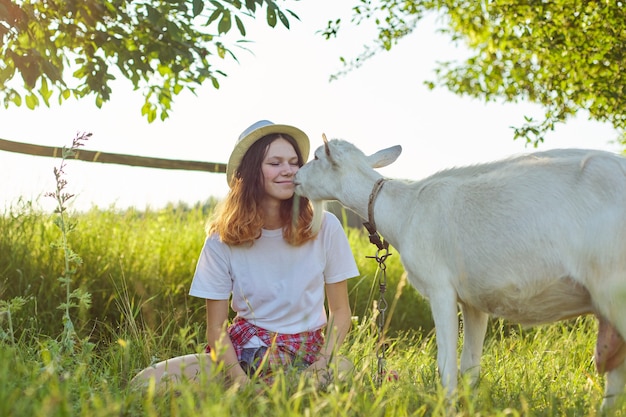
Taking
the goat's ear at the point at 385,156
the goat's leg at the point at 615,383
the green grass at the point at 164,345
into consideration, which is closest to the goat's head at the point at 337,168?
the goat's ear at the point at 385,156

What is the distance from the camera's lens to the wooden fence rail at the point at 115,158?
20.8 feet

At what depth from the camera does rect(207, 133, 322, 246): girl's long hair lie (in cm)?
391

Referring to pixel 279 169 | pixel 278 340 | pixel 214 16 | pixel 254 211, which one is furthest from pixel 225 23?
pixel 278 340

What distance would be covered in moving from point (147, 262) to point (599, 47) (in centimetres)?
414

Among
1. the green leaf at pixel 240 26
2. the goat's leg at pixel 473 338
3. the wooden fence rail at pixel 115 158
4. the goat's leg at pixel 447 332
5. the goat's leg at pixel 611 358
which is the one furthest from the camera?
the wooden fence rail at pixel 115 158

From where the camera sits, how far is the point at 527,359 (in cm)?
451

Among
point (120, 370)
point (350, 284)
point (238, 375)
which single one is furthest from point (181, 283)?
point (238, 375)

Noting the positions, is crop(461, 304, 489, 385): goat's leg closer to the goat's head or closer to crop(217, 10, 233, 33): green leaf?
the goat's head

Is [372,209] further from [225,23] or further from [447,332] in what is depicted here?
[225,23]

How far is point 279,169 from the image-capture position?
395 centimetres

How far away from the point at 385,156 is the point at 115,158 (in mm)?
3821

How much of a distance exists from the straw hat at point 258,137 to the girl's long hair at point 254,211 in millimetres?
28

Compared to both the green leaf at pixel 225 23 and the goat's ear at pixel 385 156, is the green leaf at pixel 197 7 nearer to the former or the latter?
the green leaf at pixel 225 23

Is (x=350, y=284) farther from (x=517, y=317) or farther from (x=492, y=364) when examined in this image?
(x=517, y=317)
